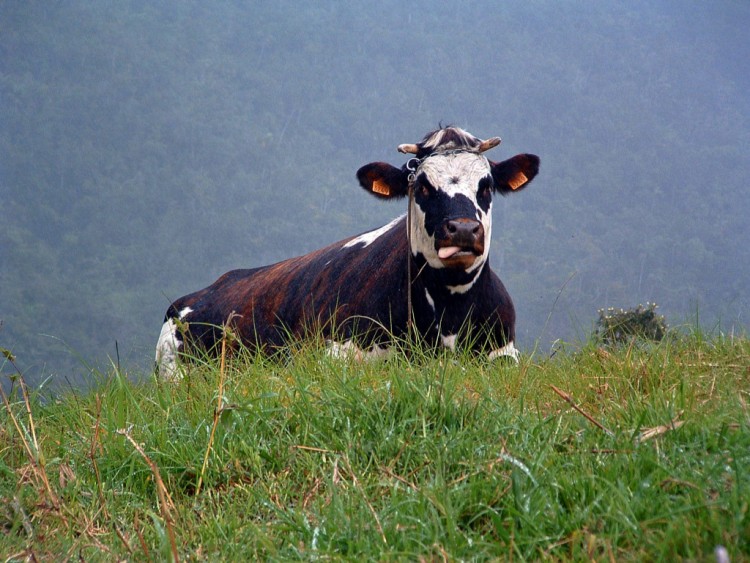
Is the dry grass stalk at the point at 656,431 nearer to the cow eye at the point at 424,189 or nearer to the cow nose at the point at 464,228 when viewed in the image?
the cow nose at the point at 464,228

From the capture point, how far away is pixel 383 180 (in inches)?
303

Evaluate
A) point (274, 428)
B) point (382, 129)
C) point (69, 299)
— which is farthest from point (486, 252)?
point (382, 129)

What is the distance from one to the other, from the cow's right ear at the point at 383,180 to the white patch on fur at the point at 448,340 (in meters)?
1.43

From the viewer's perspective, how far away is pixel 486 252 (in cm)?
721

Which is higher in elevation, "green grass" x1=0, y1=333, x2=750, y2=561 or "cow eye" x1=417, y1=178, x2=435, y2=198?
"cow eye" x1=417, y1=178, x2=435, y2=198

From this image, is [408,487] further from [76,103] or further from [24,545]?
[76,103]

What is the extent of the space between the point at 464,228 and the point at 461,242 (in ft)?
0.39

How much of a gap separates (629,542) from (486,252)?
186 inches

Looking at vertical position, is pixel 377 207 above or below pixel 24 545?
below

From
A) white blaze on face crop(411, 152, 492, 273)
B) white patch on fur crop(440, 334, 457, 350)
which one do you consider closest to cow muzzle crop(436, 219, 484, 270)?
white blaze on face crop(411, 152, 492, 273)

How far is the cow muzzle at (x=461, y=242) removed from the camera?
6391 mm

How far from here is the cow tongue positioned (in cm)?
648

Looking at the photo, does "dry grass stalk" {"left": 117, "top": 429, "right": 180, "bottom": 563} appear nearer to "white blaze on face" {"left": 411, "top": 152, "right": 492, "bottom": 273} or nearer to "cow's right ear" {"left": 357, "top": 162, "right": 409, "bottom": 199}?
"white blaze on face" {"left": 411, "top": 152, "right": 492, "bottom": 273}

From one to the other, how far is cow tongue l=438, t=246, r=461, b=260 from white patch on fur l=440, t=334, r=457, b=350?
0.91m
